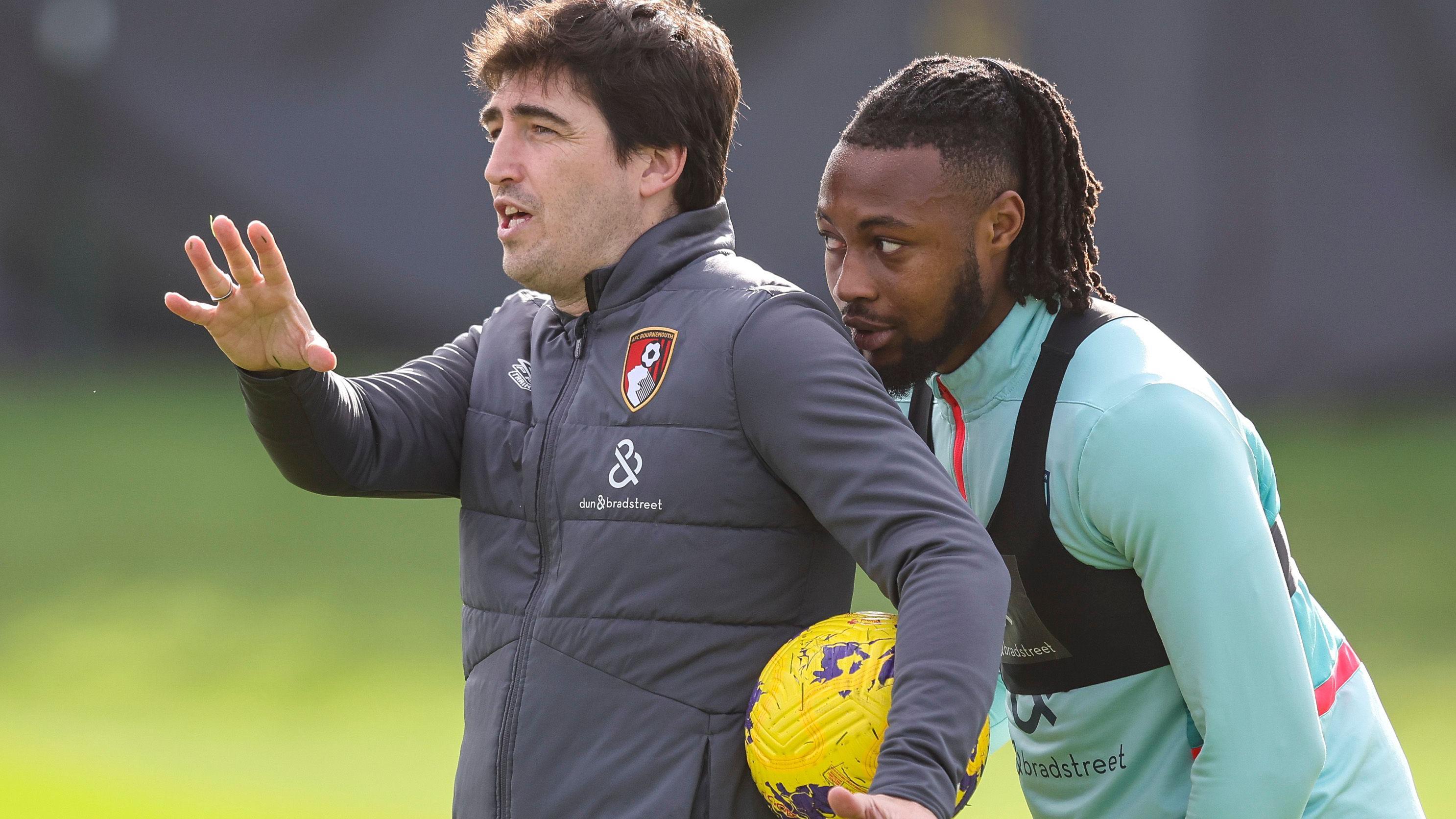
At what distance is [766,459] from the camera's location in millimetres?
2584

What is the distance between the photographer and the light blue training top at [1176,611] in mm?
2547

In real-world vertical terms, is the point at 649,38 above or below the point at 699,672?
above

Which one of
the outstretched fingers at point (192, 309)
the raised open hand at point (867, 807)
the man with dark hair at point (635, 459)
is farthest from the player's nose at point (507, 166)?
the raised open hand at point (867, 807)

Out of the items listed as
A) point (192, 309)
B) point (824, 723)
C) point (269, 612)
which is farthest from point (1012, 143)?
point (269, 612)

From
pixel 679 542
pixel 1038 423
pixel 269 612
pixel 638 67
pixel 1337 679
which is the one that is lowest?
pixel 269 612

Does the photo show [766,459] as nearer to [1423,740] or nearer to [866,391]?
[866,391]

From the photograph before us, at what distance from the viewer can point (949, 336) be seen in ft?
9.75

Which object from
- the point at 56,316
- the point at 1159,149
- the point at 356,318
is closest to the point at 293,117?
the point at 356,318

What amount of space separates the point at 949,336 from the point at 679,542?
0.72m

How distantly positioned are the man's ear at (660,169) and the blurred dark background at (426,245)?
3.99 metres

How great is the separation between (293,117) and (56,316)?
2320mm

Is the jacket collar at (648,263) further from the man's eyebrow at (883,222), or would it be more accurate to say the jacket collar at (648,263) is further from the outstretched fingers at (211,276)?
the outstretched fingers at (211,276)

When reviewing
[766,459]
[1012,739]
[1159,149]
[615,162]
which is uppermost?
[1159,149]

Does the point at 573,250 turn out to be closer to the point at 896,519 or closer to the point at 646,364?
the point at 646,364
